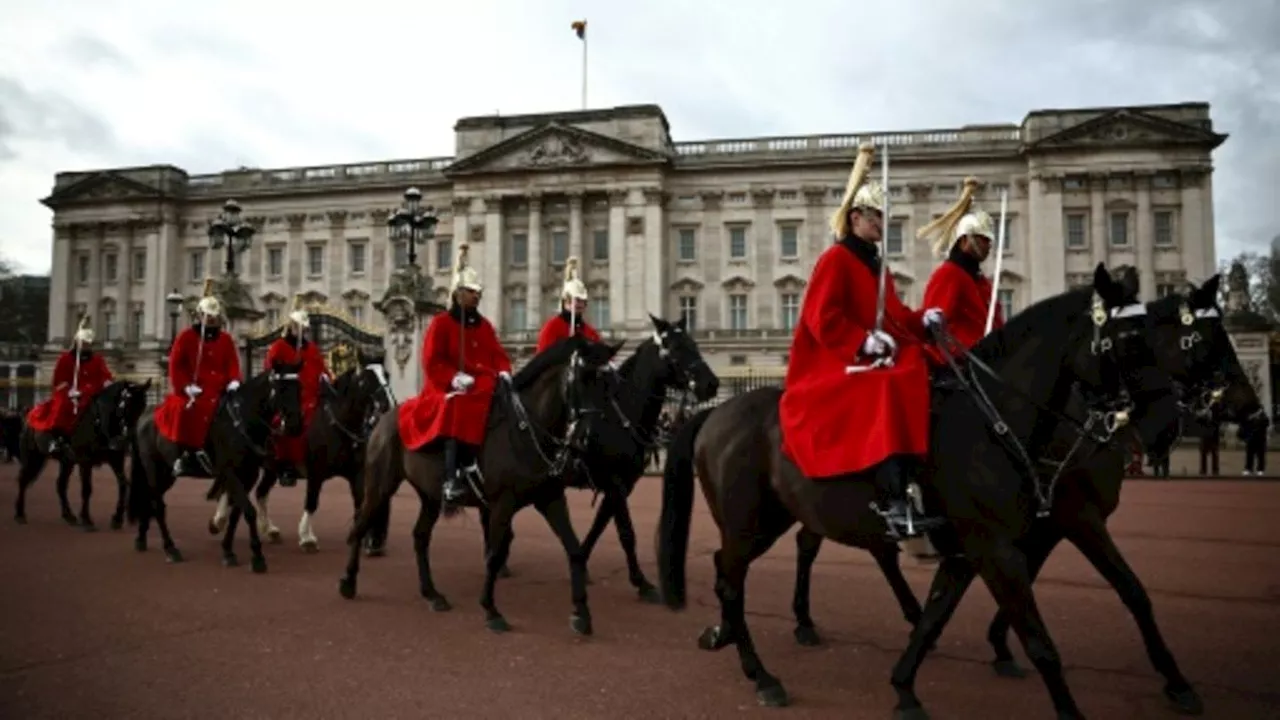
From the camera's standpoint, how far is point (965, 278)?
5848 mm

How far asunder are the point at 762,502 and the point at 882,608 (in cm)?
263

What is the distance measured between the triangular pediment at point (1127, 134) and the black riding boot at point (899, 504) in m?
45.1

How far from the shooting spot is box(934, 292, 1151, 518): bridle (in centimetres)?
423

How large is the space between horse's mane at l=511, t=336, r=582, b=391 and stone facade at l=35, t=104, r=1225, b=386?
3300 centimetres

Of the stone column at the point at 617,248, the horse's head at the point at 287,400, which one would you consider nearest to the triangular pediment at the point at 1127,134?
the stone column at the point at 617,248

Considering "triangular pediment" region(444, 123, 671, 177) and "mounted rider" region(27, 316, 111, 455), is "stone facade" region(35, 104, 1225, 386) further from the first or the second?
"mounted rider" region(27, 316, 111, 455)

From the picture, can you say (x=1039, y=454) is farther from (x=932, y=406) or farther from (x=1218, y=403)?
(x=1218, y=403)

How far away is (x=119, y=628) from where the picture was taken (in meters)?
6.34

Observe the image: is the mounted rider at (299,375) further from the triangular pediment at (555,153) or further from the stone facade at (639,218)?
the triangular pediment at (555,153)

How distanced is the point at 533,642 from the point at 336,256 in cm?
5065

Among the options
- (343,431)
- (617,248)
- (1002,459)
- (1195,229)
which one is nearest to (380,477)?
(343,431)

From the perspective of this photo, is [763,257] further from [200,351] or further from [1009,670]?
[1009,670]

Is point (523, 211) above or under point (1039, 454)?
above

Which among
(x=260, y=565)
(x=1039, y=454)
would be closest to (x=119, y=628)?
(x=260, y=565)
